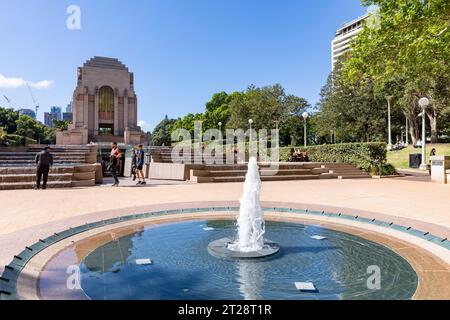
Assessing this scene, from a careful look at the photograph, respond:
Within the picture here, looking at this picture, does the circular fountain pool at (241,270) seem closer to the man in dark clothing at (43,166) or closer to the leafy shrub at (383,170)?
the man in dark clothing at (43,166)

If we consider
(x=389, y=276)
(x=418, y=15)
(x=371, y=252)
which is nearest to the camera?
(x=389, y=276)

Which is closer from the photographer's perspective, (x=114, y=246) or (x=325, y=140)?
(x=114, y=246)

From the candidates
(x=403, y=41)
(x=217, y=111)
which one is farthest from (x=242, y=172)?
(x=217, y=111)

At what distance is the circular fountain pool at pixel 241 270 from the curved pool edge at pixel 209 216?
15.4 inches

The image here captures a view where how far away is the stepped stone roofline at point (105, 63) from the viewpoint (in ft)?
161

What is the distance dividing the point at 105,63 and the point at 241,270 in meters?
53.2

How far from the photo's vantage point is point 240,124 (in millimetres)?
47625

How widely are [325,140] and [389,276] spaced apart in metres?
62.8

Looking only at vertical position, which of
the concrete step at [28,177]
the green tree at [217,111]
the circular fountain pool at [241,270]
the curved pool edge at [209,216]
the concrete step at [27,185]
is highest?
the green tree at [217,111]

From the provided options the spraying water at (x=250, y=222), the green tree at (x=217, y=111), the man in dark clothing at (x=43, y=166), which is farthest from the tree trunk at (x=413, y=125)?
the spraying water at (x=250, y=222)

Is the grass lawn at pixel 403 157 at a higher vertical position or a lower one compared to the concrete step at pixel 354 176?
higher
